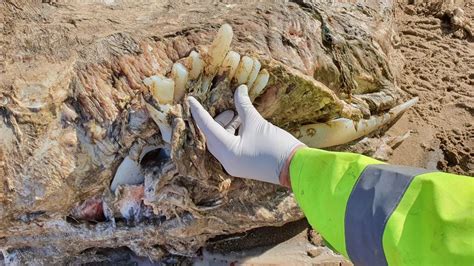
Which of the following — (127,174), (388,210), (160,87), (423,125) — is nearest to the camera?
(388,210)

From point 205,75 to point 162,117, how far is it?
0.75 ft

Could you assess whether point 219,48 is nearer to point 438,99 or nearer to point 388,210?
point 388,210

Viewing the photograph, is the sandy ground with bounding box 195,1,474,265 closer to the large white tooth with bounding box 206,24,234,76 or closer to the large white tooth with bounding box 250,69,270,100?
the large white tooth with bounding box 250,69,270,100

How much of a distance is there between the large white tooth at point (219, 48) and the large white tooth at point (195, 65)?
29 mm

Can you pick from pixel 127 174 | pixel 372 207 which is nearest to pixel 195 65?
pixel 127 174

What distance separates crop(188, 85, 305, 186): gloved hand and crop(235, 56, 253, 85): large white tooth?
34mm

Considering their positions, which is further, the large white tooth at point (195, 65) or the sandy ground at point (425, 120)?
the sandy ground at point (425, 120)

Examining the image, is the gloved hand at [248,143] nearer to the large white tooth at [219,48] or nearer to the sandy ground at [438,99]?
the large white tooth at [219,48]

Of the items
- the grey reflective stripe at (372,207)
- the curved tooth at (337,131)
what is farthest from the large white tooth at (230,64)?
the grey reflective stripe at (372,207)

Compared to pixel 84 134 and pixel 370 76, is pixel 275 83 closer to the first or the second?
pixel 370 76

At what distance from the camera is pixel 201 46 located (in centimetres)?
203

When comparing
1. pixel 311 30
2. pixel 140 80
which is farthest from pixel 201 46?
pixel 311 30

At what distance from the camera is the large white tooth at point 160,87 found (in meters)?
1.85

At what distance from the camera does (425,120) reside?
2547 millimetres
